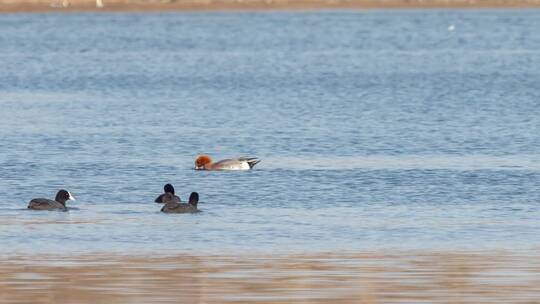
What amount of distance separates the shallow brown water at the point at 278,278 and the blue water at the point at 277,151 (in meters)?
0.84

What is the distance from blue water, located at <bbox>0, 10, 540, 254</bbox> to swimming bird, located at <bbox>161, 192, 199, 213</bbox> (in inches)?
5.8

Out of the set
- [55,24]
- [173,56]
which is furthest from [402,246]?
[55,24]

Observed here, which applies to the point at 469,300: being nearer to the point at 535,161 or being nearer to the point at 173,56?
the point at 535,161

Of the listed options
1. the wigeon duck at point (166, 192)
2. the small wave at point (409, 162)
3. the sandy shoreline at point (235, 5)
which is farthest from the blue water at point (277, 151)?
the sandy shoreline at point (235, 5)

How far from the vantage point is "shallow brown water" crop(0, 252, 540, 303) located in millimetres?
16688

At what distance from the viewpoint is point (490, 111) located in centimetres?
4297

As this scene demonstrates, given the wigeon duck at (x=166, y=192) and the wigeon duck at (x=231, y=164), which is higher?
the wigeon duck at (x=231, y=164)

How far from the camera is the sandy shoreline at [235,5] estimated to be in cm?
14025

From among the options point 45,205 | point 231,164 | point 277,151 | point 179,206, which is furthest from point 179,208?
point 277,151

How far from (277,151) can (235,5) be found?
113m

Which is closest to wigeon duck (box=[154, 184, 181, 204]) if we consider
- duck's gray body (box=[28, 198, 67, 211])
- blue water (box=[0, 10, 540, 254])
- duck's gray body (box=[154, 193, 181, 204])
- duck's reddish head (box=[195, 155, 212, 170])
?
duck's gray body (box=[154, 193, 181, 204])

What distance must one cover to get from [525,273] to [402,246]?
2.31 m

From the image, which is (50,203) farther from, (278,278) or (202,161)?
(278,278)

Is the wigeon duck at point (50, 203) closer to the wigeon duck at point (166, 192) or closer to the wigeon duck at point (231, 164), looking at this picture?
the wigeon duck at point (166, 192)
